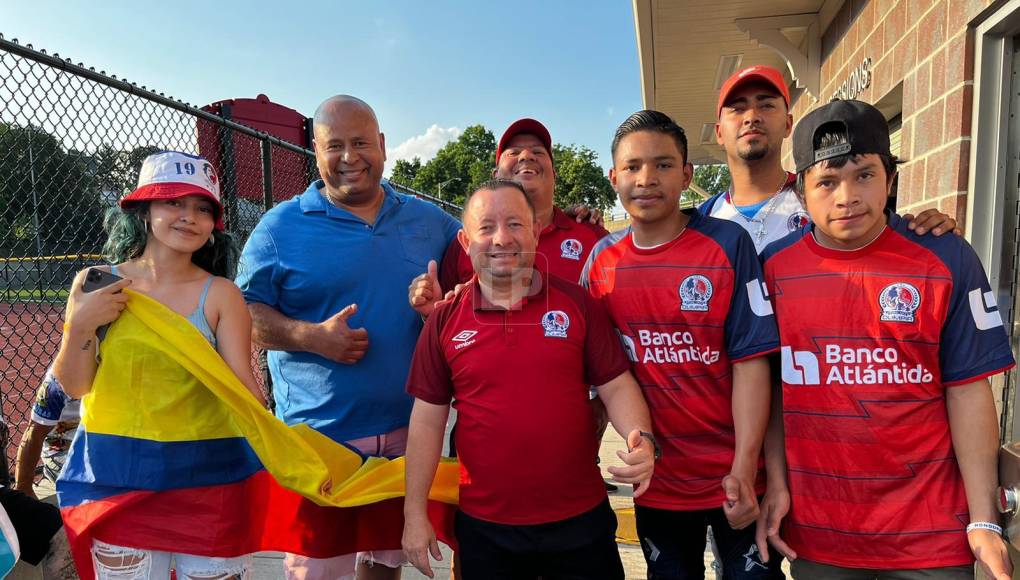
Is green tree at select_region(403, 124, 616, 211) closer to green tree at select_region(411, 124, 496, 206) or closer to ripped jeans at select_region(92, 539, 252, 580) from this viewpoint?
green tree at select_region(411, 124, 496, 206)

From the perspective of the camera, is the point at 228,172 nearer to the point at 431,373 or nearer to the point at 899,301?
the point at 431,373

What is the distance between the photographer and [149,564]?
1.97 meters

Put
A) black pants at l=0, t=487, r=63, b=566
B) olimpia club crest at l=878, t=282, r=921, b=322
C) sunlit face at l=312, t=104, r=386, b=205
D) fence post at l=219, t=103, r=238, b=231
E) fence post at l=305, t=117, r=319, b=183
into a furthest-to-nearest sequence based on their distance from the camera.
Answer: fence post at l=305, t=117, r=319, b=183
fence post at l=219, t=103, r=238, b=231
sunlit face at l=312, t=104, r=386, b=205
black pants at l=0, t=487, r=63, b=566
olimpia club crest at l=878, t=282, r=921, b=322

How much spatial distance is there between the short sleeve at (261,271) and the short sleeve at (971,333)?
236 centimetres

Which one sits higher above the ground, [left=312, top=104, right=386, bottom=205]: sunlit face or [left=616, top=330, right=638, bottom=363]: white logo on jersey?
[left=312, top=104, right=386, bottom=205]: sunlit face

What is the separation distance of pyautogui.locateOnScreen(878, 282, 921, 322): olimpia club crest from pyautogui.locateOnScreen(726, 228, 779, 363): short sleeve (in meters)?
0.31

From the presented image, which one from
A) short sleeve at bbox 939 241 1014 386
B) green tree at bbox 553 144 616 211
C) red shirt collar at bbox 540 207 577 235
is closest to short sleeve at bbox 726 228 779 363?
short sleeve at bbox 939 241 1014 386

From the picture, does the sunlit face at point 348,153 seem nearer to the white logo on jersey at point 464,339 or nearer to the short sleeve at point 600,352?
the white logo on jersey at point 464,339

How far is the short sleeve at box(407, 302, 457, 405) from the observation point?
6.61 ft

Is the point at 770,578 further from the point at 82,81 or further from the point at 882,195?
the point at 82,81

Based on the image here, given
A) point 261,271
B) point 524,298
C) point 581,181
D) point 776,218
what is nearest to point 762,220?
point 776,218

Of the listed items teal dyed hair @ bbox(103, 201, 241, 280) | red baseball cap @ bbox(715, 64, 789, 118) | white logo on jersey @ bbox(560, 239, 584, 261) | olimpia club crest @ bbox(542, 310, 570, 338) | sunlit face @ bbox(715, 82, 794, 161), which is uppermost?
red baseball cap @ bbox(715, 64, 789, 118)

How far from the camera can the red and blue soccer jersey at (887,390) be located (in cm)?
174

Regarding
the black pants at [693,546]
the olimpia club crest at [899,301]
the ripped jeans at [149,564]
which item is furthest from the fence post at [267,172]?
the olimpia club crest at [899,301]
